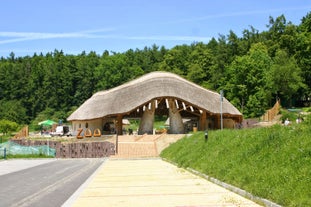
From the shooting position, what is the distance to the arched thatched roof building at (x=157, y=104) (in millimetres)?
51719

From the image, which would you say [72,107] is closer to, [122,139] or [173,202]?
[122,139]

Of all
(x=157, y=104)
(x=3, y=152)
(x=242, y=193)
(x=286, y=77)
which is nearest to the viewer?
(x=242, y=193)

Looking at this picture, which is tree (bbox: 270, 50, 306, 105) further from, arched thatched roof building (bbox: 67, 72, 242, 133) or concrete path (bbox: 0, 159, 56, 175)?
concrete path (bbox: 0, 159, 56, 175)

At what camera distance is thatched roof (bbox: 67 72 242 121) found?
5162 cm

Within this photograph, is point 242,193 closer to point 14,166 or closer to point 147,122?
point 14,166

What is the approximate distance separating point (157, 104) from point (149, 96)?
3851 millimetres

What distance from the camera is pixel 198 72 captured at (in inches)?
3831

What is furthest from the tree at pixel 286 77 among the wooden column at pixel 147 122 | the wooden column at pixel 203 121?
the wooden column at pixel 147 122

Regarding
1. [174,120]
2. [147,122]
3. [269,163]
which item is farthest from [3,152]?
[269,163]

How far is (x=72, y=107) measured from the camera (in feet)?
394

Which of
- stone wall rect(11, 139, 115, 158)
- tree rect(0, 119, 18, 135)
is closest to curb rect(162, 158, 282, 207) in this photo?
stone wall rect(11, 139, 115, 158)

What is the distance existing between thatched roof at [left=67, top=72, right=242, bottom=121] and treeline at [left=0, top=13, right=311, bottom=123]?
20155 mm

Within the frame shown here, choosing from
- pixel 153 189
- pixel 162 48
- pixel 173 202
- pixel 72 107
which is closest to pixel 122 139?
pixel 153 189

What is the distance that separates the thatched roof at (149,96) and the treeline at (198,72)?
2015cm
